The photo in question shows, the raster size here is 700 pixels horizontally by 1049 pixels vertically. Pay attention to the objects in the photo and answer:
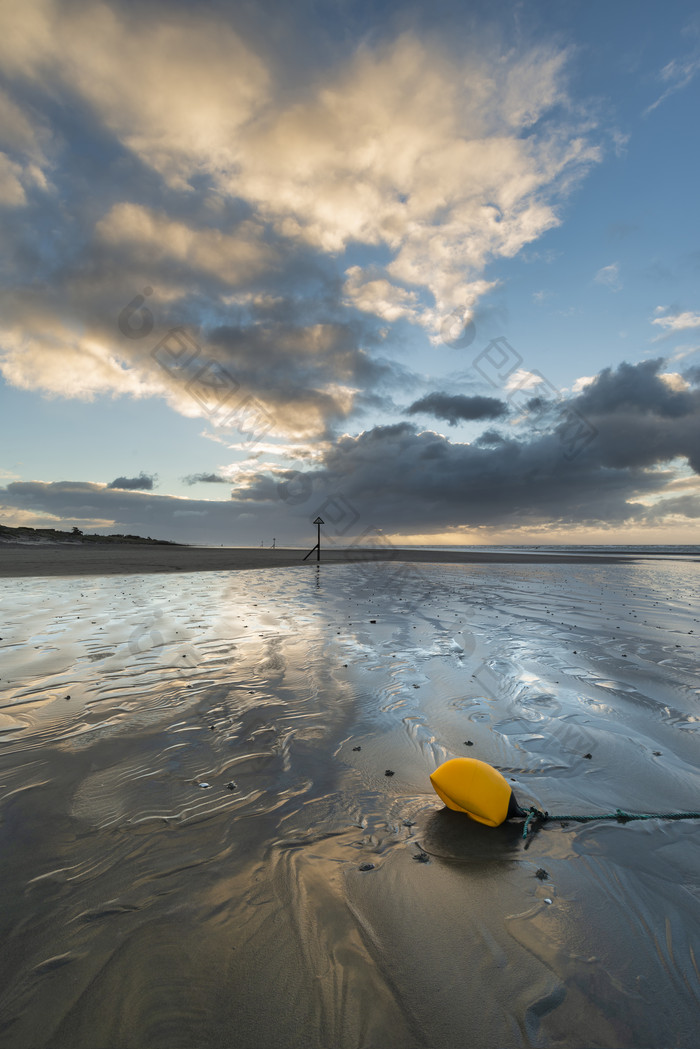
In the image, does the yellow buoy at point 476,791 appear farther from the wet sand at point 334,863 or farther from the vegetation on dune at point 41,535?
the vegetation on dune at point 41,535

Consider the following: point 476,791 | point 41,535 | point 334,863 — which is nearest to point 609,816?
point 476,791

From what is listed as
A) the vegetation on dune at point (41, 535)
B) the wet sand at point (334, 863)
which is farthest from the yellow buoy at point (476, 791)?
the vegetation on dune at point (41, 535)

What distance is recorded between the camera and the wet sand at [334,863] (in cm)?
203

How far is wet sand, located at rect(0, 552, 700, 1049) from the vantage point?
6.66ft

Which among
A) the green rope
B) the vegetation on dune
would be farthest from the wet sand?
the vegetation on dune

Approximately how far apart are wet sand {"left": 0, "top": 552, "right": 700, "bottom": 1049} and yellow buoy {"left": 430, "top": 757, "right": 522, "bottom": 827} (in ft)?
0.54

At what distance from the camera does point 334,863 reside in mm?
2969

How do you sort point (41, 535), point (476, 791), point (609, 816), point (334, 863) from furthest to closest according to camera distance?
point (41, 535)
point (609, 816)
point (476, 791)
point (334, 863)

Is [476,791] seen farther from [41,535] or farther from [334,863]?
[41,535]

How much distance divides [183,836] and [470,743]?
10.00 ft

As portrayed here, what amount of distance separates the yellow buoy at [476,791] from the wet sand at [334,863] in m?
0.16

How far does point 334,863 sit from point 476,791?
117 cm

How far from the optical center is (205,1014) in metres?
2.00

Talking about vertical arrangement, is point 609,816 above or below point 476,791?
below
